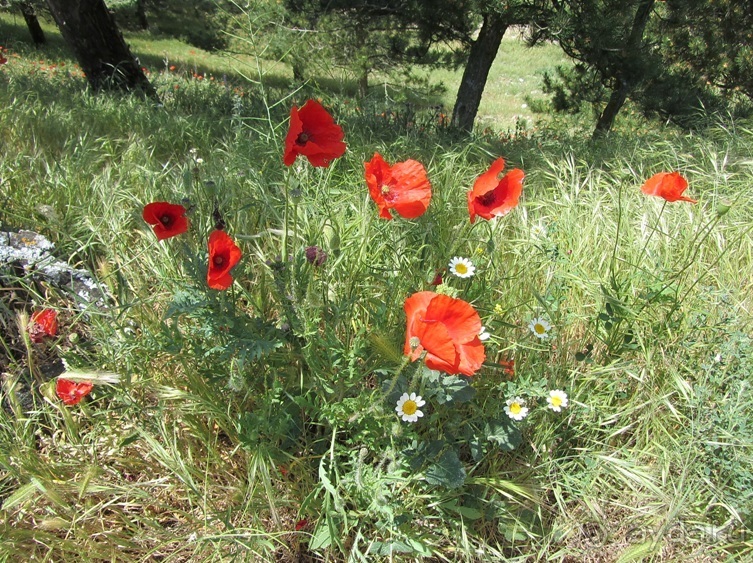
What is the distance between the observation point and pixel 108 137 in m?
2.79

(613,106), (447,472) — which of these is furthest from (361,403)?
(613,106)

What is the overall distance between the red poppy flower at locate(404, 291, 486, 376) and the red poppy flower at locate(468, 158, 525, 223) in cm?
37

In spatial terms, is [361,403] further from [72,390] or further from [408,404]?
[72,390]

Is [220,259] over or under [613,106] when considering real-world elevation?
over

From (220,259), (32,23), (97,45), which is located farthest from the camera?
(32,23)

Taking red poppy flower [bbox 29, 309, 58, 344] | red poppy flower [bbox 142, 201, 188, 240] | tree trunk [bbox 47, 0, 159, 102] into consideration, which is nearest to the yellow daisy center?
red poppy flower [bbox 142, 201, 188, 240]

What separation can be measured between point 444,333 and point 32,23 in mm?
15075

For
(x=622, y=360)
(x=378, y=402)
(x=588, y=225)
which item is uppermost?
(x=378, y=402)

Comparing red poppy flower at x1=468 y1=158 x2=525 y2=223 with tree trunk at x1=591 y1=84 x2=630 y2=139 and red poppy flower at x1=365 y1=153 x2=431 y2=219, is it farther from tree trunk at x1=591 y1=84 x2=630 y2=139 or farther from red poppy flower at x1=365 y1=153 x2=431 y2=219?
tree trunk at x1=591 y1=84 x2=630 y2=139

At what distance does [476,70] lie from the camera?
5.24 metres

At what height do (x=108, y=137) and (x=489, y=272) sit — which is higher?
(x=108, y=137)

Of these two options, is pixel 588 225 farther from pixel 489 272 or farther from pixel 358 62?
pixel 358 62

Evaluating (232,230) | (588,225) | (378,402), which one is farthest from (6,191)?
(588,225)

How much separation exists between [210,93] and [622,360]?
14.9 ft
